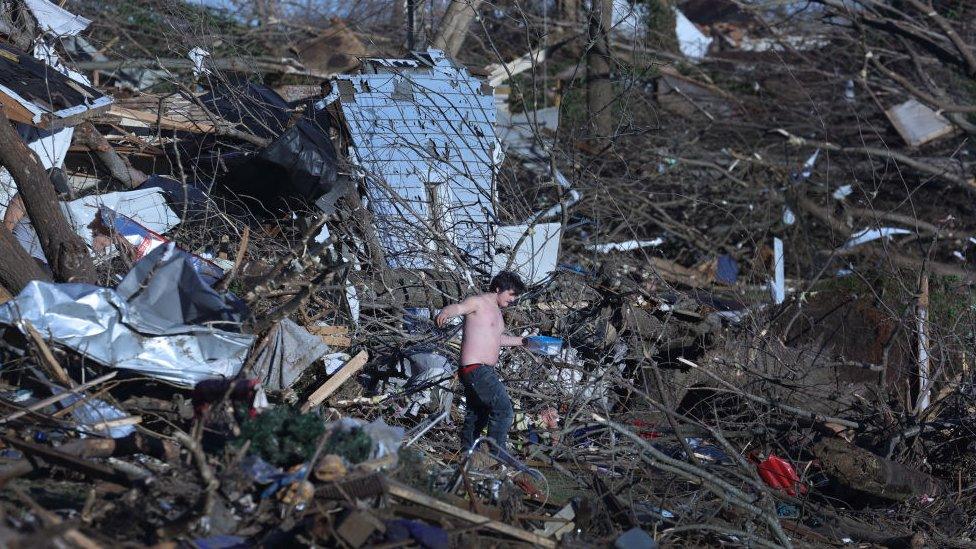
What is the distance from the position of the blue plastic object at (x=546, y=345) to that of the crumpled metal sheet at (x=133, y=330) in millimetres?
2024

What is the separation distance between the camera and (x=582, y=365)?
6.56 meters

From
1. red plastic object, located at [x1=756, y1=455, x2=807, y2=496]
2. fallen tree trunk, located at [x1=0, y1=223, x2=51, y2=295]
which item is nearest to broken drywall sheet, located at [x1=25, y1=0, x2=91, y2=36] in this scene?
fallen tree trunk, located at [x1=0, y1=223, x2=51, y2=295]

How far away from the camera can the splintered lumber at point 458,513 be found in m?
A: 4.13

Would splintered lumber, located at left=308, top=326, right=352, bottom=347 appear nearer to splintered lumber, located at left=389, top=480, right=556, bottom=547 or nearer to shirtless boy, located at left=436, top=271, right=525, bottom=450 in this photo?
shirtless boy, located at left=436, top=271, right=525, bottom=450

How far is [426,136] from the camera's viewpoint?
8375mm

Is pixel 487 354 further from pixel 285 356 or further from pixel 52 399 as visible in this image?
pixel 52 399

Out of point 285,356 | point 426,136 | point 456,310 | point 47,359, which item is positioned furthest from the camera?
point 426,136

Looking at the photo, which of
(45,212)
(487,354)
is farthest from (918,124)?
(45,212)

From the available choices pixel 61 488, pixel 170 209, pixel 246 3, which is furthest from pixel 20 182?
pixel 246 3

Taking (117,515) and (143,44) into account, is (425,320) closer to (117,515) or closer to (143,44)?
(117,515)

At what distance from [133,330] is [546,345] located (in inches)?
Answer: 110

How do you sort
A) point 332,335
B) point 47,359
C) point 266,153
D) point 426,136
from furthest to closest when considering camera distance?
1. point 426,136
2. point 266,153
3. point 332,335
4. point 47,359

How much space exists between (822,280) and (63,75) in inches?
286

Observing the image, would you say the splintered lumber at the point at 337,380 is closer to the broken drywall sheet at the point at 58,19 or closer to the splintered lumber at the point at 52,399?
the splintered lumber at the point at 52,399
